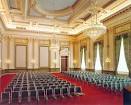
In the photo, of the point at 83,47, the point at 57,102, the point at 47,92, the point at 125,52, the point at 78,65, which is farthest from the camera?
the point at 78,65

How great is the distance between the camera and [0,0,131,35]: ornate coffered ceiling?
1098cm

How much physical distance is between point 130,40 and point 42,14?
698 cm

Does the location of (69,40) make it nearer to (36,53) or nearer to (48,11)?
Answer: (36,53)

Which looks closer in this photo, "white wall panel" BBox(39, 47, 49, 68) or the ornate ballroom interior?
the ornate ballroom interior

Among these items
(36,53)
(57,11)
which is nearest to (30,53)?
(36,53)

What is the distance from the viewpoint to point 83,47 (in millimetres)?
18375

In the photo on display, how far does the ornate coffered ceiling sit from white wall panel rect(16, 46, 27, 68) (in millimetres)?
2086

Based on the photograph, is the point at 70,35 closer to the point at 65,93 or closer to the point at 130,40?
the point at 130,40

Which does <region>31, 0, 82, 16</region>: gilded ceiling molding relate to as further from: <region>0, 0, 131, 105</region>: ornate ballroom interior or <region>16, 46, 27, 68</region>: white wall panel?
<region>16, 46, 27, 68</region>: white wall panel

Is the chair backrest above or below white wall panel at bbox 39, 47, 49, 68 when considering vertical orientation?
below

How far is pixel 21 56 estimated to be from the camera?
18.2m

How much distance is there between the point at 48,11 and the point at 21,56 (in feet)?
22.1

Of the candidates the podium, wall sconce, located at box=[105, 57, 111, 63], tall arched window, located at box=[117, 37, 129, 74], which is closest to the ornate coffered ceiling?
tall arched window, located at box=[117, 37, 129, 74]

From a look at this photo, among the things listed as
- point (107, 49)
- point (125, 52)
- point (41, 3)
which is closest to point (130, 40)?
point (125, 52)
